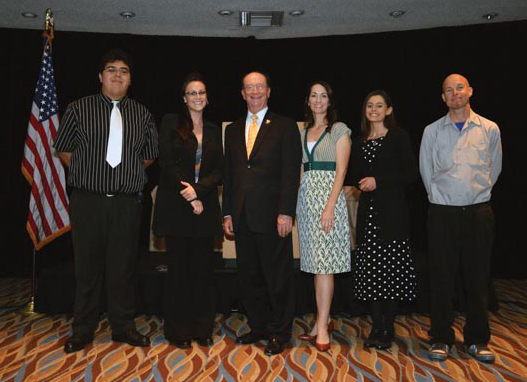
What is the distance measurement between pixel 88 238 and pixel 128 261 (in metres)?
0.30

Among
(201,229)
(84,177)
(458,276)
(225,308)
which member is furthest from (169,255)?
(458,276)

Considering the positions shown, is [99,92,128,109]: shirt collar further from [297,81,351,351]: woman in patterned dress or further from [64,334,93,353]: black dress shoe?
[64,334,93,353]: black dress shoe

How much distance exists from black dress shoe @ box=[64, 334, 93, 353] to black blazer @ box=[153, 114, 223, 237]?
851 mm

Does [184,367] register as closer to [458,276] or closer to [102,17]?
[458,276]

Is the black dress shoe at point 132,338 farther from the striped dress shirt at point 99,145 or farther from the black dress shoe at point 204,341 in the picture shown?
the striped dress shirt at point 99,145

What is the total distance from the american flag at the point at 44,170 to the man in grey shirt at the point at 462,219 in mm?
3170

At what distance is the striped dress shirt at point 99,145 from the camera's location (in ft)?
9.79

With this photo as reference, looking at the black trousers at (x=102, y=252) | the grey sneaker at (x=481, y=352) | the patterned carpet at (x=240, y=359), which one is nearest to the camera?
the patterned carpet at (x=240, y=359)

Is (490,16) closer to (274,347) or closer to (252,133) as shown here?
(252,133)

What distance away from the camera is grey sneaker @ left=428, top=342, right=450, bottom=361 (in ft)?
9.32

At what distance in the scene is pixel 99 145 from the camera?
9.87 ft

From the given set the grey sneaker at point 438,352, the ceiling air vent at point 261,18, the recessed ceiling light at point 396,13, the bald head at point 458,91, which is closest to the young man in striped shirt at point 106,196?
the grey sneaker at point 438,352

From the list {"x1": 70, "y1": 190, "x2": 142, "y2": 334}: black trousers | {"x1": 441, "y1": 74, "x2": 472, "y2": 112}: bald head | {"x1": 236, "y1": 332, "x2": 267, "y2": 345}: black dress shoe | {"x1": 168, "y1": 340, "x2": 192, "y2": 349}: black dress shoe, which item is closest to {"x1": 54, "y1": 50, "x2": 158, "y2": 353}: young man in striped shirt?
{"x1": 70, "y1": 190, "x2": 142, "y2": 334}: black trousers

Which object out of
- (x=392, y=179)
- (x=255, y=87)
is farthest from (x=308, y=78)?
(x=392, y=179)
